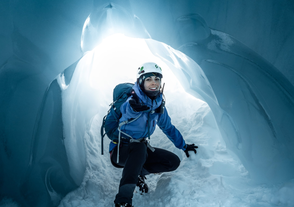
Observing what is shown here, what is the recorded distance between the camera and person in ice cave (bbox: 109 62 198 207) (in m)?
1.74

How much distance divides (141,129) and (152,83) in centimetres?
53

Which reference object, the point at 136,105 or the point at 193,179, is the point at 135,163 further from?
the point at 193,179

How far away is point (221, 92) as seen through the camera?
185 centimetres

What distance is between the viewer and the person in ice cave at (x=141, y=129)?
174cm

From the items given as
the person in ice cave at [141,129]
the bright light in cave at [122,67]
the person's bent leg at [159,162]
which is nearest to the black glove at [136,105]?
the person in ice cave at [141,129]

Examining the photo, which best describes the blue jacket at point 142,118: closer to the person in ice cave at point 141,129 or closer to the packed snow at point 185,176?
the person in ice cave at point 141,129

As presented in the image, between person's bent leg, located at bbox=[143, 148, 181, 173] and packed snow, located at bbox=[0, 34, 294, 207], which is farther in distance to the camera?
person's bent leg, located at bbox=[143, 148, 181, 173]

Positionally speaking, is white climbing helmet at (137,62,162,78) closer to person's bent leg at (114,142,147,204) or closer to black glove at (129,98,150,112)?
black glove at (129,98,150,112)

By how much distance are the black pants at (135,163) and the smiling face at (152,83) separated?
2.03 ft

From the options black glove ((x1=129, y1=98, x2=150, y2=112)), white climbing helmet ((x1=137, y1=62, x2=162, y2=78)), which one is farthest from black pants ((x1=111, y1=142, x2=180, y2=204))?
white climbing helmet ((x1=137, y1=62, x2=162, y2=78))

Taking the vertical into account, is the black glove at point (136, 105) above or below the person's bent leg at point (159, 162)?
above

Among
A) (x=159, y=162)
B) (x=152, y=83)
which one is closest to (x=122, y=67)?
(x=152, y=83)

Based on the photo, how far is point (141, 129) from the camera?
1.95m

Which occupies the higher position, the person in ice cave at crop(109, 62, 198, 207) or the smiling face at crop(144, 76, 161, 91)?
the smiling face at crop(144, 76, 161, 91)
